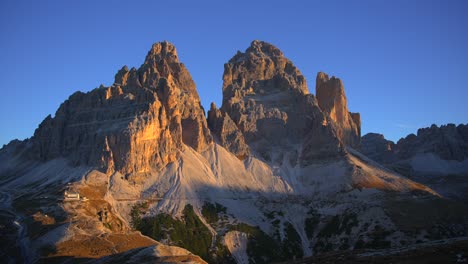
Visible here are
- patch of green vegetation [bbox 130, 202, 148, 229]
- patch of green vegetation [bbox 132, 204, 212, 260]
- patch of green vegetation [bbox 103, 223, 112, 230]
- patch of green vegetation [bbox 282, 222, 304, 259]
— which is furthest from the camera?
patch of green vegetation [bbox 282, 222, 304, 259]

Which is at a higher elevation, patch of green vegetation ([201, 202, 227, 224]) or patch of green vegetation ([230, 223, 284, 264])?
patch of green vegetation ([201, 202, 227, 224])

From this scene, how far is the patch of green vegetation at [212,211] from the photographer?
18312 cm

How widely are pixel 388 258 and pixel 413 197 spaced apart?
133 meters

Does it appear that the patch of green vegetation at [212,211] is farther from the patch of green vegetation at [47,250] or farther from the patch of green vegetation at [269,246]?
the patch of green vegetation at [47,250]

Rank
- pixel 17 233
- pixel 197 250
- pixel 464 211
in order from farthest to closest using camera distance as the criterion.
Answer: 1. pixel 464 211
2. pixel 197 250
3. pixel 17 233

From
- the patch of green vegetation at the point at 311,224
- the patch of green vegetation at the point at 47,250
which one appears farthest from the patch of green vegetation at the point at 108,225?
the patch of green vegetation at the point at 311,224

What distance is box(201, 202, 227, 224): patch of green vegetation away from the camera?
183m

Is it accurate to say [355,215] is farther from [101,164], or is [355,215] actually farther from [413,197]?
[101,164]

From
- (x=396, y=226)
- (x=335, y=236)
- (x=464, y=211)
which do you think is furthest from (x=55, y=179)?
(x=464, y=211)

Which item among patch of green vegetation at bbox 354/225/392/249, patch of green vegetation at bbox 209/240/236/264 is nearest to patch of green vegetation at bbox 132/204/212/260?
patch of green vegetation at bbox 209/240/236/264

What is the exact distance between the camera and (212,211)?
187 meters

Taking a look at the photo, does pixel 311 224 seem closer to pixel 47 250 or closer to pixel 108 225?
pixel 108 225

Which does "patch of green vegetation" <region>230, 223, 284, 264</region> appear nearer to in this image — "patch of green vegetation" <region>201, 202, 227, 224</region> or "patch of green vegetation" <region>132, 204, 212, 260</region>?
"patch of green vegetation" <region>201, 202, 227, 224</region>

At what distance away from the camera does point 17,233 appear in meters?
127
